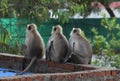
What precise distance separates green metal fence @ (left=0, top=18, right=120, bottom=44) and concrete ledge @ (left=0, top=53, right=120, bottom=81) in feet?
10.3

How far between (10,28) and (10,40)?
117 centimetres

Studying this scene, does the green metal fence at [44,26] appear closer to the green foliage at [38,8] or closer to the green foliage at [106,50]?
the green foliage at [38,8]

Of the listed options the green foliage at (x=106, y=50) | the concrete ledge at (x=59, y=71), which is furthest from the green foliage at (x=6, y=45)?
the concrete ledge at (x=59, y=71)

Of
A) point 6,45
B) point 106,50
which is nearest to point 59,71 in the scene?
point 106,50

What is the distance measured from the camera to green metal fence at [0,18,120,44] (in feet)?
39.1

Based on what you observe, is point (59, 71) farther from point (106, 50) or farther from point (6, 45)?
point (6, 45)

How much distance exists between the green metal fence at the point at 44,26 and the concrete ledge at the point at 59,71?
3128 mm

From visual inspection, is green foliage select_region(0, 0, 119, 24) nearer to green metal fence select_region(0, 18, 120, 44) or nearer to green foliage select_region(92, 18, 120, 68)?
green metal fence select_region(0, 18, 120, 44)

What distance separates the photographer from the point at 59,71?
6.77 metres

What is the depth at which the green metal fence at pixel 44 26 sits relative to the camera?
469 inches

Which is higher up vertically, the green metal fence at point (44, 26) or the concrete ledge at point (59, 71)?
the green metal fence at point (44, 26)

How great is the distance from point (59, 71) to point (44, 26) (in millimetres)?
8376

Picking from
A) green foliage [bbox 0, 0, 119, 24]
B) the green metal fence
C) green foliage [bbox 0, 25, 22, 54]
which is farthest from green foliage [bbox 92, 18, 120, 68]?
the green metal fence

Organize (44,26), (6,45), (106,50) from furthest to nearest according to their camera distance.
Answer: (44,26) < (6,45) < (106,50)
